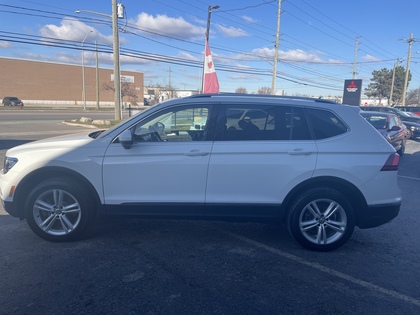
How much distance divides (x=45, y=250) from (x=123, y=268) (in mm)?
1088

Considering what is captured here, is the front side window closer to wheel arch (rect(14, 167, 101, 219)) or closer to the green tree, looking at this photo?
wheel arch (rect(14, 167, 101, 219))

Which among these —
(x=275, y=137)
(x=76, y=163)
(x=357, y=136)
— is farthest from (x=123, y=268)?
(x=357, y=136)

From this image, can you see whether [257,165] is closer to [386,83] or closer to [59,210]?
[59,210]

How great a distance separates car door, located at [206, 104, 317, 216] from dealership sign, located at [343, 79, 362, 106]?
98.8ft

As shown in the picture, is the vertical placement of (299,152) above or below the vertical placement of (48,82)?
below

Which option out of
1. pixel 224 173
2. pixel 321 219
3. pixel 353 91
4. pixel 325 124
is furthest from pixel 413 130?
pixel 224 173

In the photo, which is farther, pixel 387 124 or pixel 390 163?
pixel 387 124

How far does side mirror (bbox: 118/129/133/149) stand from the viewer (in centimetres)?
396

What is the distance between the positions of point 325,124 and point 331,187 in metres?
0.78

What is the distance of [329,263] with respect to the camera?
399 cm

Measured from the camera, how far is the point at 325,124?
4250mm

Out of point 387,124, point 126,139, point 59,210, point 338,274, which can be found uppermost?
point 387,124

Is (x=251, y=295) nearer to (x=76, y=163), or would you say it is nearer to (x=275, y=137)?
(x=275, y=137)

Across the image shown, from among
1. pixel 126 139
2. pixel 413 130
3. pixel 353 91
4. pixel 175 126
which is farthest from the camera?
pixel 353 91
